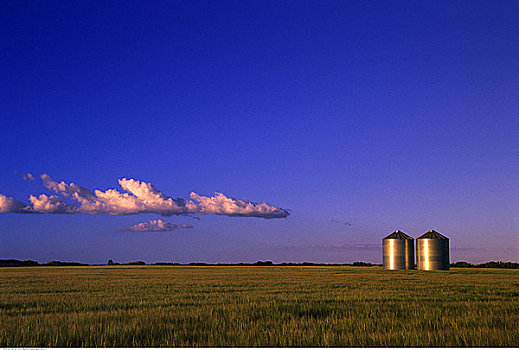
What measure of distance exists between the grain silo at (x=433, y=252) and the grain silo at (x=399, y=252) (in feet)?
5.74

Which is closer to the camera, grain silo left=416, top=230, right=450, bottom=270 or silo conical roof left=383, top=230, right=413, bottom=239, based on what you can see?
grain silo left=416, top=230, right=450, bottom=270

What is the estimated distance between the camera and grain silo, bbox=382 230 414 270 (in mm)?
67312

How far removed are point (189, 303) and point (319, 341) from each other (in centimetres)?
896

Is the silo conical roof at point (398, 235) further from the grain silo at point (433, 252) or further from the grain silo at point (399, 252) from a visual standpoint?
the grain silo at point (433, 252)

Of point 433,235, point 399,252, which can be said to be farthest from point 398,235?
point 433,235

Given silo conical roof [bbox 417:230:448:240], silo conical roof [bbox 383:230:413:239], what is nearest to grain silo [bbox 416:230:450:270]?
silo conical roof [bbox 417:230:448:240]

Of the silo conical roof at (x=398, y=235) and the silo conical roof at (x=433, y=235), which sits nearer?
the silo conical roof at (x=433, y=235)

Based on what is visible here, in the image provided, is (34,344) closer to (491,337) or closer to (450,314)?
(491,337)

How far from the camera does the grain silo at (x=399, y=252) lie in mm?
67312

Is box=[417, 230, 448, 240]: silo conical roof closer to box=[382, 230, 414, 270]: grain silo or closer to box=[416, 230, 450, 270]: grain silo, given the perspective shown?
box=[416, 230, 450, 270]: grain silo

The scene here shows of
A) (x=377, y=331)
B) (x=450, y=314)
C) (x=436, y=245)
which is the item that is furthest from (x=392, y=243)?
(x=377, y=331)

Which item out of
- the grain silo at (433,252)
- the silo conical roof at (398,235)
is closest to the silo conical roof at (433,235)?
the grain silo at (433,252)

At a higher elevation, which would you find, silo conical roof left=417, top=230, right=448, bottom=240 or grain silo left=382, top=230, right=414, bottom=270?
silo conical roof left=417, top=230, right=448, bottom=240

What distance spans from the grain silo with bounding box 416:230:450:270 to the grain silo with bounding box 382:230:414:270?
5.74ft
